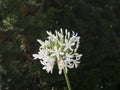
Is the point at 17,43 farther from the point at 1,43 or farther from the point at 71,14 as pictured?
the point at 71,14

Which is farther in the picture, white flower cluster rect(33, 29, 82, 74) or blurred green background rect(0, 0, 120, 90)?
blurred green background rect(0, 0, 120, 90)

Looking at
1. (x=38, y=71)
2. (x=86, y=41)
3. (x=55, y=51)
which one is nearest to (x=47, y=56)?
(x=55, y=51)

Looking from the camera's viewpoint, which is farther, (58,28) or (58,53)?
(58,28)

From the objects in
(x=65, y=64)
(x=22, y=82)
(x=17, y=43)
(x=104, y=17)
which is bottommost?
(x=65, y=64)

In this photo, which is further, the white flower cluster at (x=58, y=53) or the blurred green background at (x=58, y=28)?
the blurred green background at (x=58, y=28)

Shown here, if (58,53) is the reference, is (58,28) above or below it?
above

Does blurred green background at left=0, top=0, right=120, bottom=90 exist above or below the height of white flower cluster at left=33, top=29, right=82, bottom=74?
above

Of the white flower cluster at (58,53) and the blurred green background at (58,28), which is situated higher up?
the blurred green background at (58,28)

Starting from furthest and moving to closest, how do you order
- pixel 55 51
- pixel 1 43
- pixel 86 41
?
pixel 86 41
pixel 1 43
pixel 55 51
